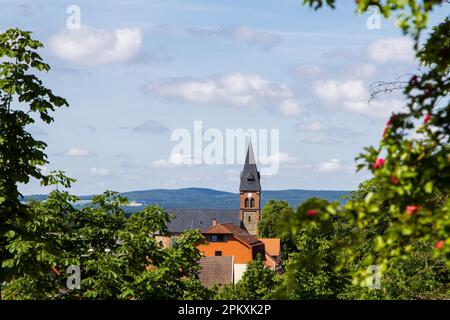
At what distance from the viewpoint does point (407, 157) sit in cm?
652

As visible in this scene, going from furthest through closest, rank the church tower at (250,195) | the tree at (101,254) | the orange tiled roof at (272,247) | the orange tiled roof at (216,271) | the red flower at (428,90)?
the church tower at (250,195)
the orange tiled roof at (272,247)
the orange tiled roof at (216,271)
the tree at (101,254)
the red flower at (428,90)

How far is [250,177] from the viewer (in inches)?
6093

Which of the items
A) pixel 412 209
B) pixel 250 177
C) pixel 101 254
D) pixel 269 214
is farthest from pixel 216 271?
pixel 250 177

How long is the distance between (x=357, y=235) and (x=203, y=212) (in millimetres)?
155235

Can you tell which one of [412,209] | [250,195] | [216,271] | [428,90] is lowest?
[216,271]

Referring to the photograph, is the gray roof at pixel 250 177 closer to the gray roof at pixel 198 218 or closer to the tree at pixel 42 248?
the gray roof at pixel 198 218

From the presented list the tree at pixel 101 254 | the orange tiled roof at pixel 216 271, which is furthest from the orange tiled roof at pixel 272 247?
the tree at pixel 101 254

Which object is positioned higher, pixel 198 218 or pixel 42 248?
pixel 198 218

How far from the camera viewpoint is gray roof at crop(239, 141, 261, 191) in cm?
Answer: 15488

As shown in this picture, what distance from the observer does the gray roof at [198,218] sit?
156125 millimetres

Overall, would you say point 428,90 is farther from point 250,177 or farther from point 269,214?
point 250,177

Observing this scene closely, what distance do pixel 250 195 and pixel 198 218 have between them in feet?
43.9

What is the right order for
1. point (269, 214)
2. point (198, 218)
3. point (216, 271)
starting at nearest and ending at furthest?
point (216, 271) < point (269, 214) < point (198, 218)
